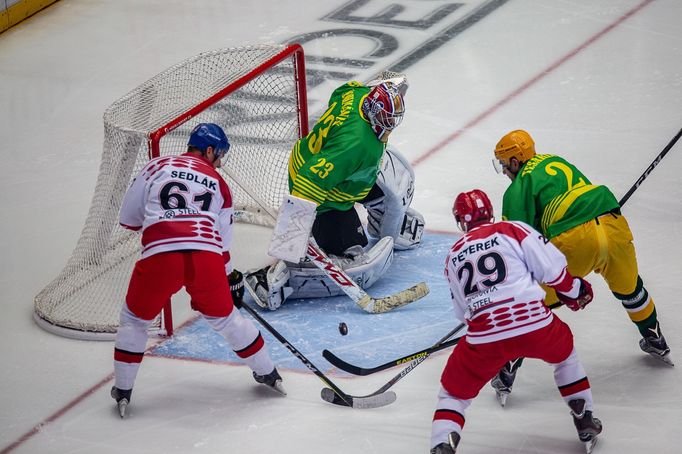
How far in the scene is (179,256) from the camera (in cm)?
425

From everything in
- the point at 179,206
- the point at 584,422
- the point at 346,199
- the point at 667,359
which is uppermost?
the point at 179,206

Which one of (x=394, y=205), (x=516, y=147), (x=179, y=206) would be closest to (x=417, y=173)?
(x=394, y=205)

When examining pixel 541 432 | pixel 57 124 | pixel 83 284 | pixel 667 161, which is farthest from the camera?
pixel 57 124

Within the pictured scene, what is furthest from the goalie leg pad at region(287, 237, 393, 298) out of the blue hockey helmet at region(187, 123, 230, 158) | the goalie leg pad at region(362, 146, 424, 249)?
the blue hockey helmet at region(187, 123, 230, 158)

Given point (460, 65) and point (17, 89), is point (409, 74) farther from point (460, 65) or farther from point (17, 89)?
point (17, 89)

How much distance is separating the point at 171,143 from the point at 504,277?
73.8 inches

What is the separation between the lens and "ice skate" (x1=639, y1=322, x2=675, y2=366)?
14.9 ft

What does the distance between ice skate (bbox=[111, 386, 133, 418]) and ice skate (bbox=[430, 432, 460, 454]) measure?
3.83 ft

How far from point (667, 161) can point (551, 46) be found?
5.24 ft

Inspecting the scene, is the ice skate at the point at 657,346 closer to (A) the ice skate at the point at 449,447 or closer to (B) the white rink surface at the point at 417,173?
(B) the white rink surface at the point at 417,173

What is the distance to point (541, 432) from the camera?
4.23 m

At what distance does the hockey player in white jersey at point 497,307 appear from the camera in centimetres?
385

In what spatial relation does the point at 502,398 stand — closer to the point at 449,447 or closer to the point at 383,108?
the point at 449,447

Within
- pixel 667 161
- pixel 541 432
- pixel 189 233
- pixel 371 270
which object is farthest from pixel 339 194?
pixel 667 161
